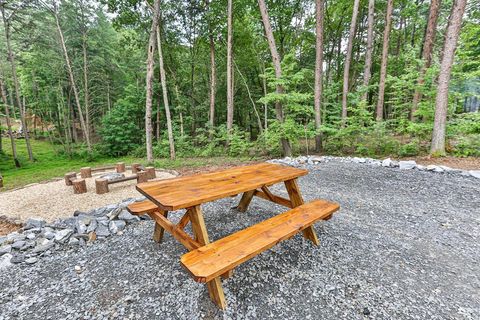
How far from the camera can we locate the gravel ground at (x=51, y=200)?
10.9 feet

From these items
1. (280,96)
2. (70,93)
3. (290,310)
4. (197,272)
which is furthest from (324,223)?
(70,93)

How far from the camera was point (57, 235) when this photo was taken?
219 cm

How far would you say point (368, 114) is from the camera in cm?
588

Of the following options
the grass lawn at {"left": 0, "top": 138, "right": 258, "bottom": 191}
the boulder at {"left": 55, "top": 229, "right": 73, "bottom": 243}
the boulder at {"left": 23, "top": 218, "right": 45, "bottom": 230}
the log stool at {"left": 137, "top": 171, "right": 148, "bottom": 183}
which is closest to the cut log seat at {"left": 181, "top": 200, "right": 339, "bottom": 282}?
the boulder at {"left": 55, "top": 229, "right": 73, "bottom": 243}

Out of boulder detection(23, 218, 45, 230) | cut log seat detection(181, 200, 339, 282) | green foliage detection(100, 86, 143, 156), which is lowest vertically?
boulder detection(23, 218, 45, 230)

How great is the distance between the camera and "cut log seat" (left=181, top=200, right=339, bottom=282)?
118 cm

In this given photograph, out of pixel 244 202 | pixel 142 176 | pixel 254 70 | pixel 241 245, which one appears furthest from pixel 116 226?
pixel 254 70

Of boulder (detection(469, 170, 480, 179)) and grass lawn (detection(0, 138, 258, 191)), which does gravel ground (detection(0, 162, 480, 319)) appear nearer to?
boulder (detection(469, 170, 480, 179))

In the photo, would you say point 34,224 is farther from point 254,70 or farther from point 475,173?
point 254,70

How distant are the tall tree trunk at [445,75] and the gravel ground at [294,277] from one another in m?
3.17

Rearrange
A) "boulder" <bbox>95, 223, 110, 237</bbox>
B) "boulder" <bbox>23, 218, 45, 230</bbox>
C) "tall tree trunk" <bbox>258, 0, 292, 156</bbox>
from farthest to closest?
"tall tree trunk" <bbox>258, 0, 292, 156</bbox> → "boulder" <bbox>23, 218, 45, 230</bbox> → "boulder" <bbox>95, 223, 110, 237</bbox>

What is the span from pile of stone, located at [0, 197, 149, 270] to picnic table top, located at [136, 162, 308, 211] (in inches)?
37.8

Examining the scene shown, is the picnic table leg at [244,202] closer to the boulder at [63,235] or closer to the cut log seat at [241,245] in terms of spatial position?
the cut log seat at [241,245]

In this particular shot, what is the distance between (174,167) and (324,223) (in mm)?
5321
